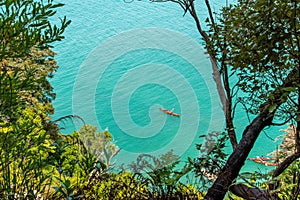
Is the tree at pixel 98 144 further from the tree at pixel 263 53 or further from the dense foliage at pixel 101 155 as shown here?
the tree at pixel 263 53

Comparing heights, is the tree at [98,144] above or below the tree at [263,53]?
below

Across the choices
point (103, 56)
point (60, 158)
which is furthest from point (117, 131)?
point (60, 158)

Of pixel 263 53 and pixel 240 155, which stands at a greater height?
pixel 263 53

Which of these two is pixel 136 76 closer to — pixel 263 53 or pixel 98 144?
pixel 98 144

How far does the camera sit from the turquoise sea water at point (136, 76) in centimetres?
734

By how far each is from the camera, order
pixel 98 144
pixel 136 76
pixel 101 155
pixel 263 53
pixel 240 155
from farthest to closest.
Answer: pixel 136 76 < pixel 98 144 < pixel 101 155 < pixel 240 155 < pixel 263 53

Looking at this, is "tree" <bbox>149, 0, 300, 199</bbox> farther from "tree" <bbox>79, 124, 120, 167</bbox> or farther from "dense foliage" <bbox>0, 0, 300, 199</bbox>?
"tree" <bbox>79, 124, 120, 167</bbox>

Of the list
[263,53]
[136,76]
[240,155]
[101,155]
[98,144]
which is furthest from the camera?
[136,76]

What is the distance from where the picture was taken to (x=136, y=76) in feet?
28.1

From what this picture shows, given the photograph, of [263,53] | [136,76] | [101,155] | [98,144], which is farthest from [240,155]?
[136,76]

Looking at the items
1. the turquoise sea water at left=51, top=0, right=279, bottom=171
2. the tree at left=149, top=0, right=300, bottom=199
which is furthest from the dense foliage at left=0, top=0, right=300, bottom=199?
the turquoise sea water at left=51, top=0, right=279, bottom=171

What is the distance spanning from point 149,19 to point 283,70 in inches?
334

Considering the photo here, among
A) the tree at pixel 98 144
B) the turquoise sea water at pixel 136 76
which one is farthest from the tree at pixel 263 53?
the turquoise sea water at pixel 136 76

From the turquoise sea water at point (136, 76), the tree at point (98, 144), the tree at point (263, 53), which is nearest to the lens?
the tree at point (263, 53)
